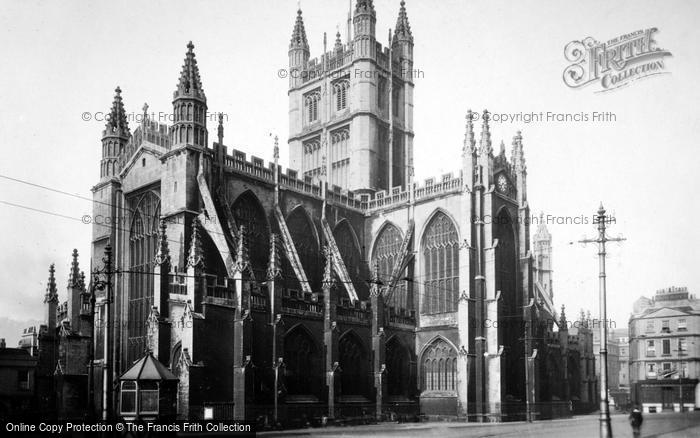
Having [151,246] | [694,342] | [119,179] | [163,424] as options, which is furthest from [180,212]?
[694,342]

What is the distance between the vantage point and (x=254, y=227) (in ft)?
142

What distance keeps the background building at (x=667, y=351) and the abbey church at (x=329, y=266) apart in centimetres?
583

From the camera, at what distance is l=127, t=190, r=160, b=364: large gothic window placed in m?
39.8

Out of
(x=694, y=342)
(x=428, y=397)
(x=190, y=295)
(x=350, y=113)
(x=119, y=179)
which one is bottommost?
(x=428, y=397)

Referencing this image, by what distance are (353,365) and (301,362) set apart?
453 cm

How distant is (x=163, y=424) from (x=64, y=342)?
18516 mm

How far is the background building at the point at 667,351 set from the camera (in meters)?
45.6

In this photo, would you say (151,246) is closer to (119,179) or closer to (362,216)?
(119,179)

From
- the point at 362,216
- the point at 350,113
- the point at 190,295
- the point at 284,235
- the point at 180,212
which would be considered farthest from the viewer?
the point at 350,113

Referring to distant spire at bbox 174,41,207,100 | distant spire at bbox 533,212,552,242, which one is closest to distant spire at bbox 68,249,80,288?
distant spire at bbox 174,41,207,100

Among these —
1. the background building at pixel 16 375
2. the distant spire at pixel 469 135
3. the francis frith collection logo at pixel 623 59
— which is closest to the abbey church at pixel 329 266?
the distant spire at pixel 469 135

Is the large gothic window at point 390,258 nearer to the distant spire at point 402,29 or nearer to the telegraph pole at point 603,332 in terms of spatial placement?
the distant spire at point 402,29

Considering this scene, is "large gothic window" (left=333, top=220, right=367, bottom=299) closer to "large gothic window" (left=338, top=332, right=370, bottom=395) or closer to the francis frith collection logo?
"large gothic window" (left=338, top=332, right=370, bottom=395)

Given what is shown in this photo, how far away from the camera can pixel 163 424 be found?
22875 millimetres
